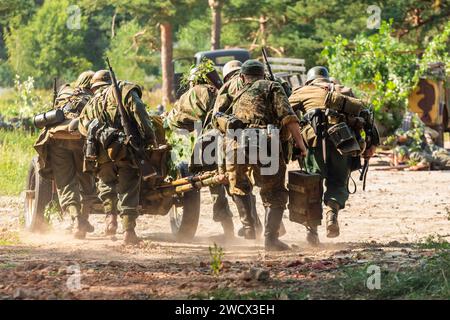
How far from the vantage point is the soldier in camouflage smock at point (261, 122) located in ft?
31.6

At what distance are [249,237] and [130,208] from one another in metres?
1.31

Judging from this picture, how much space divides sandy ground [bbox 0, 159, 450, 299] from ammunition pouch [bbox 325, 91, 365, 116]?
1287 millimetres

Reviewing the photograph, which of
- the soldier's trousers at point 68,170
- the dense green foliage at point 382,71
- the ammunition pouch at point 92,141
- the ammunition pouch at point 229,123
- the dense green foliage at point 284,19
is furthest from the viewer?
the dense green foliage at point 284,19

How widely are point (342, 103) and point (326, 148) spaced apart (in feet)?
1.52

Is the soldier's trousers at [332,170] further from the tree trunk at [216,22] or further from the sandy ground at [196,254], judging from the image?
the tree trunk at [216,22]

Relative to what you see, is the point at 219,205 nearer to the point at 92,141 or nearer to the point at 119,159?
the point at 119,159

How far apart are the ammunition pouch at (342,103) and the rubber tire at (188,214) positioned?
5.25 feet

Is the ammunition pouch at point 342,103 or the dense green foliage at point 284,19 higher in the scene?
the dense green foliage at point 284,19

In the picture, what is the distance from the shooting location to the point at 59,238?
11.3 meters

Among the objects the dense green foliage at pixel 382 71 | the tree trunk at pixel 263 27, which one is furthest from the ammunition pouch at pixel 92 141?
the tree trunk at pixel 263 27

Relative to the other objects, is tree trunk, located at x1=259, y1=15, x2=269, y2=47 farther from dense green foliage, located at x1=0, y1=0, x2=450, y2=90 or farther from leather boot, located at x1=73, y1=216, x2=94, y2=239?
leather boot, located at x1=73, y1=216, x2=94, y2=239

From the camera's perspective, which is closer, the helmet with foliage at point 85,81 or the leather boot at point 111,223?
the leather boot at point 111,223
